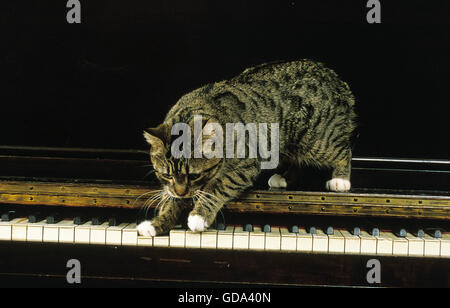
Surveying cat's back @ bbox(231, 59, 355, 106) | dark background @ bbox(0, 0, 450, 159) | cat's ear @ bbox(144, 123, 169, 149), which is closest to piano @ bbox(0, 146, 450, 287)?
cat's ear @ bbox(144, 123, 169, 149)

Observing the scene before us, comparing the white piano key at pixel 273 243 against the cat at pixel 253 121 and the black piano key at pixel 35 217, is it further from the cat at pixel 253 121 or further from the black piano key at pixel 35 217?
the black piano key at pixel 35 217

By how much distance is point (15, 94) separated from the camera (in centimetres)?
219

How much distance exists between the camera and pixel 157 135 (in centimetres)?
174

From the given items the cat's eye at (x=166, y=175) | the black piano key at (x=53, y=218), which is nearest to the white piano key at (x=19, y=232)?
the black piano key at (x=53, y=218)

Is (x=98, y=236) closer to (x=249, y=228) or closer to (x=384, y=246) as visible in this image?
(x=249, y=228)

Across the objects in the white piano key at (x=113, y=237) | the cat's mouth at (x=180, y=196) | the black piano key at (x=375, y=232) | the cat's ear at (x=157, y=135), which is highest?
the cat's ear at (x=157, y=135)

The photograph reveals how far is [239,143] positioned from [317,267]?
675 millimetres

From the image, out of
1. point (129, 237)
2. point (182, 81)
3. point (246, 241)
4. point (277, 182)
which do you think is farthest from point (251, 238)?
point (182, 81)

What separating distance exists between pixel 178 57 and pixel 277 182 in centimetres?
89

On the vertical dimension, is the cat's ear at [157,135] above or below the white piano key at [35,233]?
above

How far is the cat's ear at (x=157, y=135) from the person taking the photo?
1727mm

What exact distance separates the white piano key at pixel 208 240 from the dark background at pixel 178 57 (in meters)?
0.68
